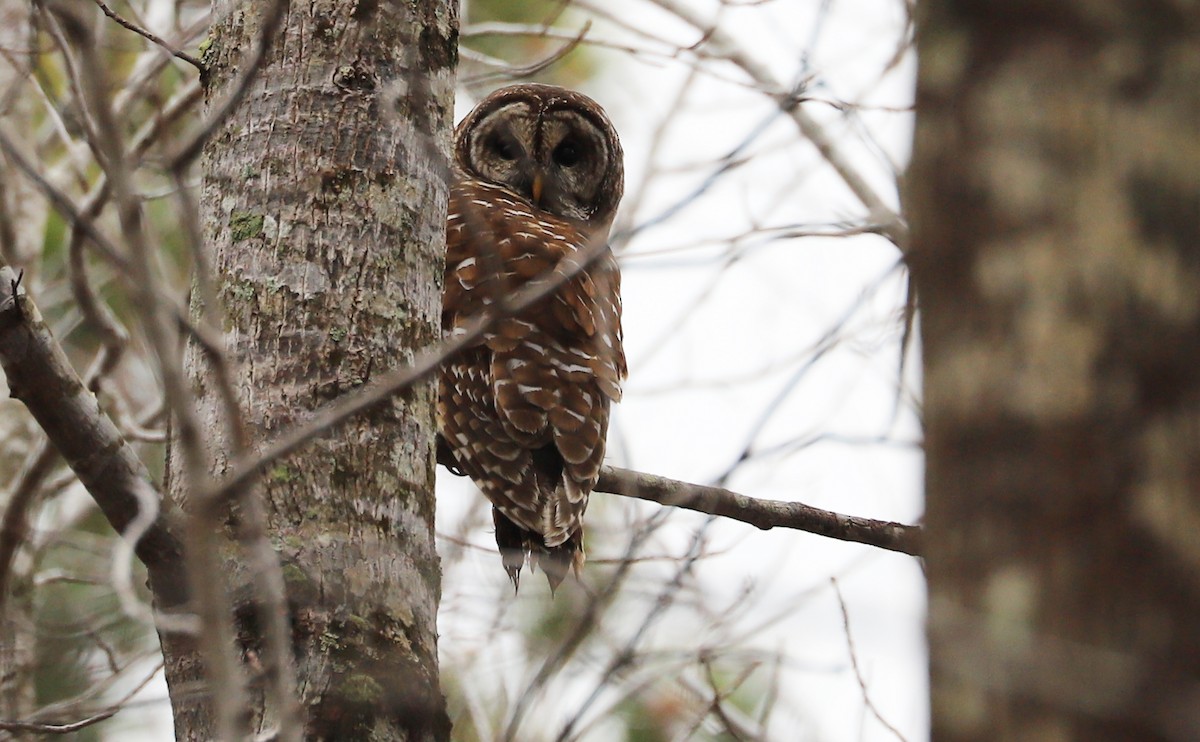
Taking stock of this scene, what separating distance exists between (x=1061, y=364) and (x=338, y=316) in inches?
60.7

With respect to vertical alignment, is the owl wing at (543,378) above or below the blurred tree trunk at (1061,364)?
below

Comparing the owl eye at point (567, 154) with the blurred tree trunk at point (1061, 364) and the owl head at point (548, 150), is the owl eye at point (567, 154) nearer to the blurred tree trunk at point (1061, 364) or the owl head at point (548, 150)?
the owl head at point (548, 150)

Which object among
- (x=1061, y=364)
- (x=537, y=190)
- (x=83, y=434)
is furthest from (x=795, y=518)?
(x=537, y=190)

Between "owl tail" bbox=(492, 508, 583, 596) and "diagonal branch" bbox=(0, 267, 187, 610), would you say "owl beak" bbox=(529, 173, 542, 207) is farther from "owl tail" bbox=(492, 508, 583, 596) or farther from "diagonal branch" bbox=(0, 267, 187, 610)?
Result: "diagonal branch" bbox=(0, 267, 187, 610)

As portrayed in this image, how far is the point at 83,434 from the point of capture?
1.85 metres

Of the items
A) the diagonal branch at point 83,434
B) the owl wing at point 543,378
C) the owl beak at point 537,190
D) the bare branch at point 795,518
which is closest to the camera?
the diagonal branch at point 83,434

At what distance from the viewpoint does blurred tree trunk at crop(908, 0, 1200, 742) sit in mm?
968

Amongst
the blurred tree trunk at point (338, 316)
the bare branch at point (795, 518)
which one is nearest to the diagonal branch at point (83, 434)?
the blurred tree trunk at point (338, 316)

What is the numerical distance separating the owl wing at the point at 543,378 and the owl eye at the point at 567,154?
159 cm

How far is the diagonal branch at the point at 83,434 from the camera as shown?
1728mm

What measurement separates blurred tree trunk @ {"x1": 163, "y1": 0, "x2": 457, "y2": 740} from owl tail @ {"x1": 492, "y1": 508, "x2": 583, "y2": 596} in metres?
1.41

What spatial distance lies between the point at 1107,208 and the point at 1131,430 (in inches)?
7.1

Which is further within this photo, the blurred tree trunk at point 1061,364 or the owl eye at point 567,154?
the owl eye at point 567,154

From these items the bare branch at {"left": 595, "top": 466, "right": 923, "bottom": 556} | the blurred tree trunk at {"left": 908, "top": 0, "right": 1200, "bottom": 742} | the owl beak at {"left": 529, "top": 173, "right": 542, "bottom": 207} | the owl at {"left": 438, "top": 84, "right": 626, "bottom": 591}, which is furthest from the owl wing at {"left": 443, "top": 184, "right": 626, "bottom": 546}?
the blurred tree trunk at {"left": 908, "top": 0, "right": 1200, "bottom": 742}
